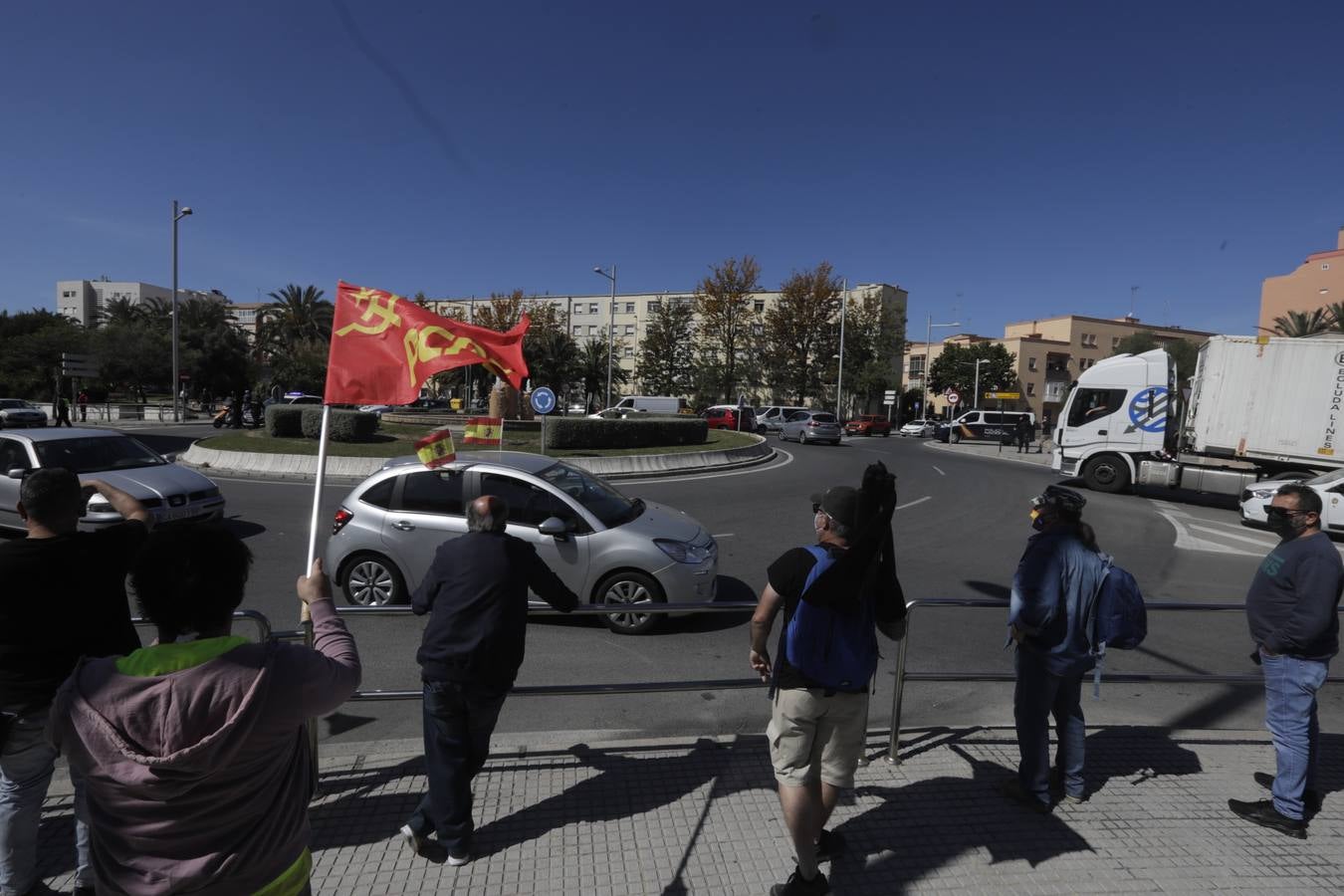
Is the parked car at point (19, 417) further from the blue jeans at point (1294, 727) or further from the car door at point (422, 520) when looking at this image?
the blue jeans at point (1294, 727)

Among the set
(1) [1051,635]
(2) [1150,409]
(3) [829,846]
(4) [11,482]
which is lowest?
(3) [829,846]

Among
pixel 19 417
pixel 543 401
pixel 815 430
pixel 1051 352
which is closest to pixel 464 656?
pixel 543 401

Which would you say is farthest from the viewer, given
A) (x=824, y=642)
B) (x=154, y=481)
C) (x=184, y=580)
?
(x=154, y=481)

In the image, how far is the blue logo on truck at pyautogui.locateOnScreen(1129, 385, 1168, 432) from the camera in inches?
690

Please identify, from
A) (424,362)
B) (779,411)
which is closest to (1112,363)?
(424,362)

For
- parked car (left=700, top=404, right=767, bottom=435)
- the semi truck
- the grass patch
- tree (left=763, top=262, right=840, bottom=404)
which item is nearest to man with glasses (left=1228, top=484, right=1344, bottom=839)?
the semi truck

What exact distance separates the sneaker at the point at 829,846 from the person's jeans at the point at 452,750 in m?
1.55

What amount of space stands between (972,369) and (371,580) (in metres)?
72.6

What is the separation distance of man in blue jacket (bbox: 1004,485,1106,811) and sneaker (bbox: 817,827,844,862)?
1105 mm

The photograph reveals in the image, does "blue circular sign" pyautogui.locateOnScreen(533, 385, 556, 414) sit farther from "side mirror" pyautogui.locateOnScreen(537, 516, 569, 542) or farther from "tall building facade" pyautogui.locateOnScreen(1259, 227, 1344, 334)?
"tall building facade" pyautogui.locateOnScreen(1259, 227, 1344, 334)

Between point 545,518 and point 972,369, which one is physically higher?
point 972,369

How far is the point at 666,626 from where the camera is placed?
6.94 meters

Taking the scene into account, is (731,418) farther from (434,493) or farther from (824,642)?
(824,642)

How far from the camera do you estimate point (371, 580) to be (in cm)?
721
